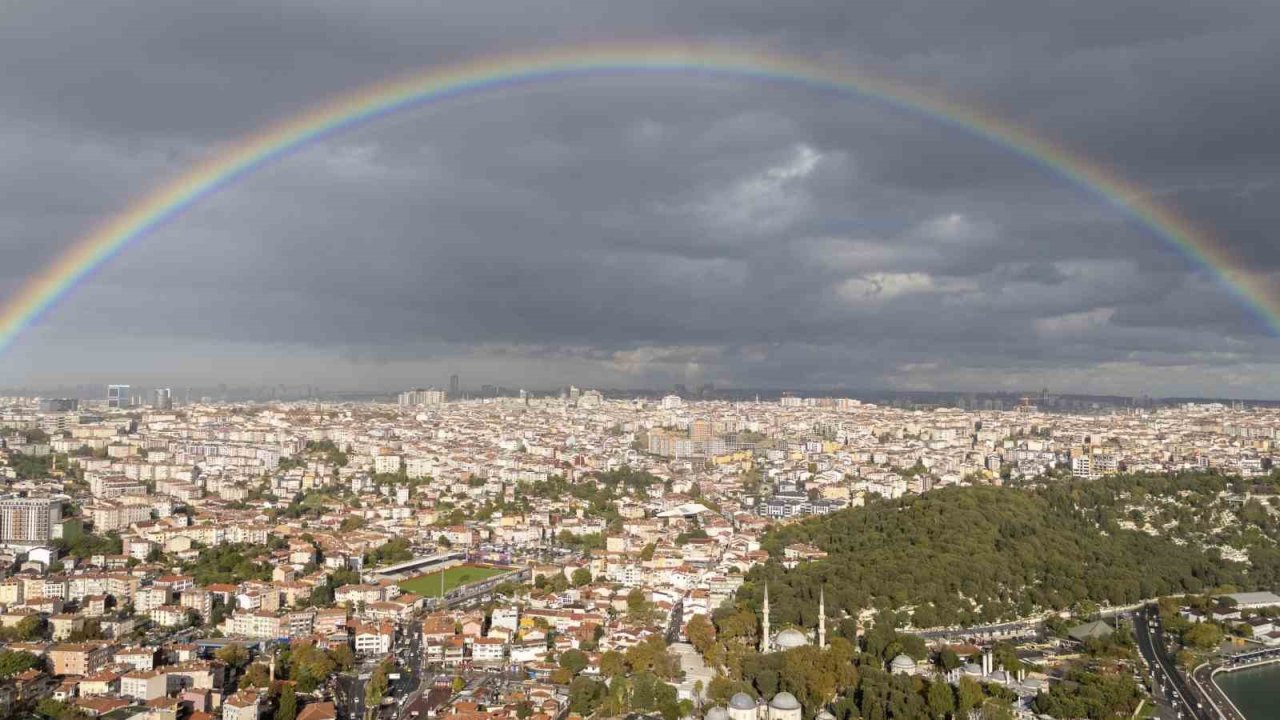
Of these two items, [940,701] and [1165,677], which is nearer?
[940,701]

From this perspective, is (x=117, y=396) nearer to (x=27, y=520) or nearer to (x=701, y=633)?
(x=27, y=520)

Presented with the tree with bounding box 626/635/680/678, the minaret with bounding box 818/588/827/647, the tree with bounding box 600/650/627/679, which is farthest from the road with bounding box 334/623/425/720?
the minaret with bounding box 818/588/827/647

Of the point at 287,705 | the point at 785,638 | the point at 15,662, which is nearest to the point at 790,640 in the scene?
the point at 785,638

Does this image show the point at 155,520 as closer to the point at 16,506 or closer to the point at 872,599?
the point at 16,506

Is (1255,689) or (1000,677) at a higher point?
(1000,677)

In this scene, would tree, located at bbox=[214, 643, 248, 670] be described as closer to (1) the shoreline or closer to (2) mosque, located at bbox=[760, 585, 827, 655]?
(2) mosque, located at bbox=[760, 585, 827, 655]

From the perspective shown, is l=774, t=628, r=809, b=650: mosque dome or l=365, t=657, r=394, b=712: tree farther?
l=774, t=628, r=809, b=650: mosque dome
